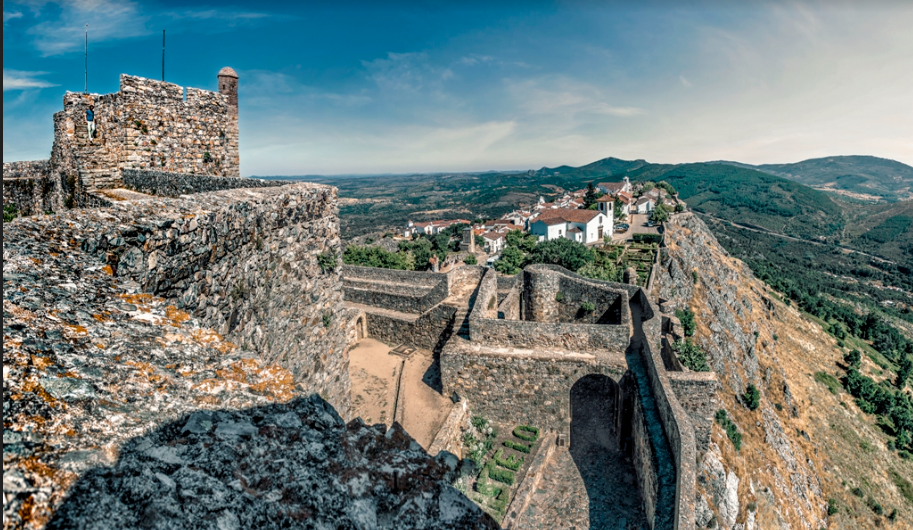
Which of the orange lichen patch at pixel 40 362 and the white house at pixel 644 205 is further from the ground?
the white house at pixel 644 205

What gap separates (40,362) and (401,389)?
1252 cm

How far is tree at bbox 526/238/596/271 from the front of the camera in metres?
31.1

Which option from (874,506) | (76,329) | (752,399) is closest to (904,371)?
(874,506)

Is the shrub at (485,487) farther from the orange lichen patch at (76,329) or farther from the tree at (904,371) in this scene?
the tree at (904,371)

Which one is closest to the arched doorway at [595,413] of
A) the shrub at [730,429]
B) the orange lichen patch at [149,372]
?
the shrub at [730,429]

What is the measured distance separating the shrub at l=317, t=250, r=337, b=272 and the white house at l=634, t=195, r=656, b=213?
232 ft

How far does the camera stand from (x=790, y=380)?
35844 millimetres

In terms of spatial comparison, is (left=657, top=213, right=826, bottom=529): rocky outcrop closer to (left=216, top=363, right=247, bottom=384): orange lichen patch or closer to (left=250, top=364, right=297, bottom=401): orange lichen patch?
(left=250, top=364, right=297, bottom=401): orange lichen patch

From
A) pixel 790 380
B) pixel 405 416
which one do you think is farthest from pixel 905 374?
pixel 405 416

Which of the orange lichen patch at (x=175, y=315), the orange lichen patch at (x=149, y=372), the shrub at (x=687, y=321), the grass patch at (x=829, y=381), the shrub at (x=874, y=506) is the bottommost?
the shrub at (x=874, y=506)

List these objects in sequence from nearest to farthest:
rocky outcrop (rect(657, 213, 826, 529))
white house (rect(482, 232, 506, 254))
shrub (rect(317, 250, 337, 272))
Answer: shrub (rect(317, 250, 337, 272))
rocky outcrop (rect(657, 213, 826, 529))
white house (rect(482, 232, 506, 254))

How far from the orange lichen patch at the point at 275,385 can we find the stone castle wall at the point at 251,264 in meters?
1.30

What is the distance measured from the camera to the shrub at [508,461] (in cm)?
1169

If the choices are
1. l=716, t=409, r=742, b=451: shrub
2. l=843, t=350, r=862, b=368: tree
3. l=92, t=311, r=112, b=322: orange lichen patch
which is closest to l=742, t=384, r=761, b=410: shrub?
l=716, t=409, r=742, b=451: shrub
